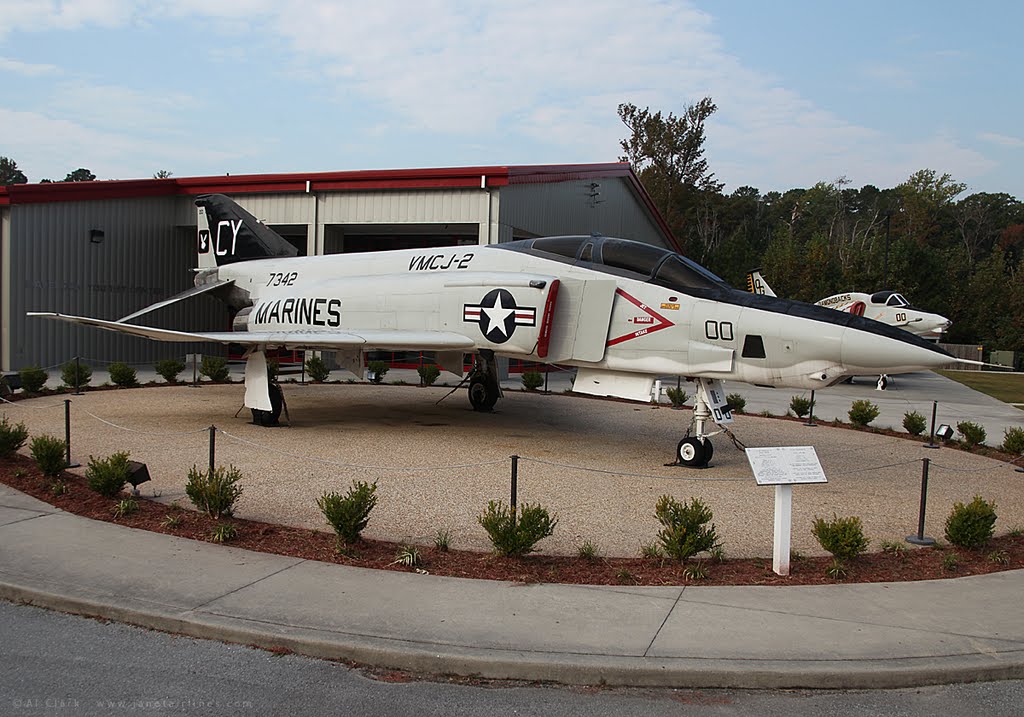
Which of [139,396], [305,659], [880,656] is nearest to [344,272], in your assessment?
[139,396]

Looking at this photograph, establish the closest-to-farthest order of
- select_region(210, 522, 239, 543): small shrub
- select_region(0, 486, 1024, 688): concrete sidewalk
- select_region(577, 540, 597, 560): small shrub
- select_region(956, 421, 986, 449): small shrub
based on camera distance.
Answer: select_region(0, 486, 1024, 688): concrete sidewalk, select_region(577, 540, 597, 560): small shrub, select_region(210, 522, 239, 543): small shrub, select_region(956, 421, 986, 449): small shrub

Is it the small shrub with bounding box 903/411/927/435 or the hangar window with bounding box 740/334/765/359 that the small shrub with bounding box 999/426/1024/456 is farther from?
the hangar window with bounding box 740/334/765/359

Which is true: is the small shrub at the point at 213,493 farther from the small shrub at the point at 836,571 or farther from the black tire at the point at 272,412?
the black tire at the point at 272,412

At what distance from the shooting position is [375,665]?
4.68 meters

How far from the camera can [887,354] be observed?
873 cm

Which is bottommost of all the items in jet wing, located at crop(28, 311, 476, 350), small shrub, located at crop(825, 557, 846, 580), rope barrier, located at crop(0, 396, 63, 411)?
small shrub, located at crop(825, 557, 846, 580)

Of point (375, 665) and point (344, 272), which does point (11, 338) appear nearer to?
point (344, 272)

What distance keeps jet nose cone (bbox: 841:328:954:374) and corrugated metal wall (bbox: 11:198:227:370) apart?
21786 millimetres

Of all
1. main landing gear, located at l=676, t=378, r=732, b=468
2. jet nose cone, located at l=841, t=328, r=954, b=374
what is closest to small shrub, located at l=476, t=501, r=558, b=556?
main landing gear, located at l=676, t=378, r=732, b=468

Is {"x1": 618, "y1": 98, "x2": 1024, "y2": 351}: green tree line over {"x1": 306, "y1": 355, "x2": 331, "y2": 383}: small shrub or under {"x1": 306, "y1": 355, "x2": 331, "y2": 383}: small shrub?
over

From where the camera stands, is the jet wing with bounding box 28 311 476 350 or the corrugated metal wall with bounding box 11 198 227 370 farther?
the corrugated metal wall with bounding box 11 198 227 370

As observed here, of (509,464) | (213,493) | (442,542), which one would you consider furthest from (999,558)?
(213,493)

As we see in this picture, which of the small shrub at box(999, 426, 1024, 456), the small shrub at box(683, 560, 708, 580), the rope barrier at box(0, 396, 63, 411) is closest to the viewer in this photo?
the small shrub at box(683, 560, 708, 580)

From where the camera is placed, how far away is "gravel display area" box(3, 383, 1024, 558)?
798 cm
